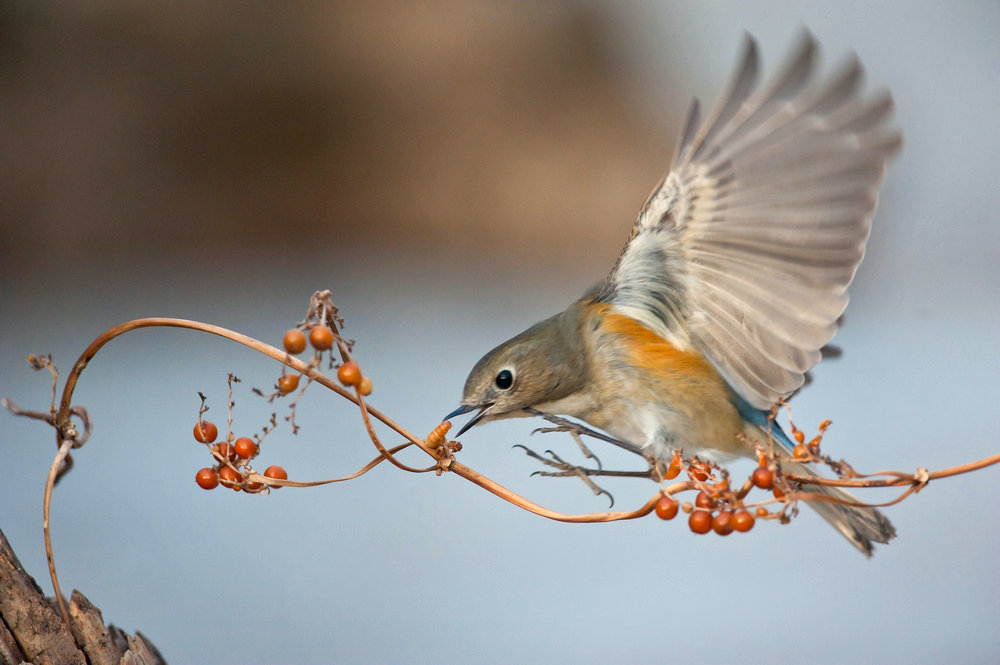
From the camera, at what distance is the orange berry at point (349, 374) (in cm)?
49

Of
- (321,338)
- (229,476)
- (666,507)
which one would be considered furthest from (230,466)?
(666,507)

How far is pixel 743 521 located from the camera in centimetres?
52

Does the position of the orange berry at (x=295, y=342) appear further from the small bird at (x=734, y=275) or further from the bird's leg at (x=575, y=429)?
the bird's leg at (x=575, y=429)

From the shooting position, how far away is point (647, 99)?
11.0 feet

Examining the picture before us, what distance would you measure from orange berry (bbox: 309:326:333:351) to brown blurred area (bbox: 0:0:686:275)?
2.62m

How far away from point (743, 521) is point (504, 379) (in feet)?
1.21

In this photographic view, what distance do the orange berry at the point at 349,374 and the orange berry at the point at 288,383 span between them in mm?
32

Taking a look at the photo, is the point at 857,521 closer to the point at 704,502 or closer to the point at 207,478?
the point at 704,502

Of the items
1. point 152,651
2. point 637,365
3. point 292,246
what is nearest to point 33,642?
point 152,651

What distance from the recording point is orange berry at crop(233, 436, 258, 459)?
55 centimetres

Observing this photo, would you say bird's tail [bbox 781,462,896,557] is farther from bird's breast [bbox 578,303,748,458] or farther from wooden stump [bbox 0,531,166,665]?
wooden stump [bbox 0,531,166,665]

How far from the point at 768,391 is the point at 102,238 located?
2.79 m

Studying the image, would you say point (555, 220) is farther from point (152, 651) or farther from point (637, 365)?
point (152, 651)

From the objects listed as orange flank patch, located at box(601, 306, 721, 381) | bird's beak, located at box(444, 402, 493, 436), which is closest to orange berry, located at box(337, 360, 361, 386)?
bird's beak, located at box(444, 402, 493, 436)
